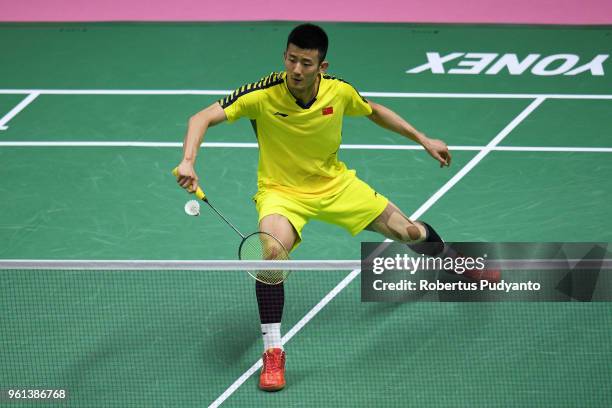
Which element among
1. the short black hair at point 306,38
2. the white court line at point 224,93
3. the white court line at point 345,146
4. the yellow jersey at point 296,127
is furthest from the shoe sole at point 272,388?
the white court line at point 224,93

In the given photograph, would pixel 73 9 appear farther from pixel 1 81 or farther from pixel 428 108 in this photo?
pixel 428 108

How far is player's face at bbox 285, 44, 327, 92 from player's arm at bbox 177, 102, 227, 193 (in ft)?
1.68

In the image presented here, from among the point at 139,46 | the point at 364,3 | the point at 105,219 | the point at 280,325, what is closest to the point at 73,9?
the point at 139,46

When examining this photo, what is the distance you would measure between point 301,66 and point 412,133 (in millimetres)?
983

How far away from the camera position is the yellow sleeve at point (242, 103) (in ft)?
20.7

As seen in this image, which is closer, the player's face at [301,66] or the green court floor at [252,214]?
the player's face at [301,66]

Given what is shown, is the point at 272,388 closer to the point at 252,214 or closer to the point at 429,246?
the point at 429,246

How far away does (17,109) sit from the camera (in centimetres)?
989

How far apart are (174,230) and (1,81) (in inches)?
139

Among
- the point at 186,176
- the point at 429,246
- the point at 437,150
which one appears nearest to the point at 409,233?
the point at 429,246

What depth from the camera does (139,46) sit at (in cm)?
1129

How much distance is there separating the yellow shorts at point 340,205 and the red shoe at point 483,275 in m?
1.06

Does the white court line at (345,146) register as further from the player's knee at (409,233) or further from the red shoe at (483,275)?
the red shoe at (483,275)

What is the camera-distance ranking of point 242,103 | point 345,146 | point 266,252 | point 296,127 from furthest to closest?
1. point 345,146
2. point 296,127
3. point 242,103
4. point 266,252
